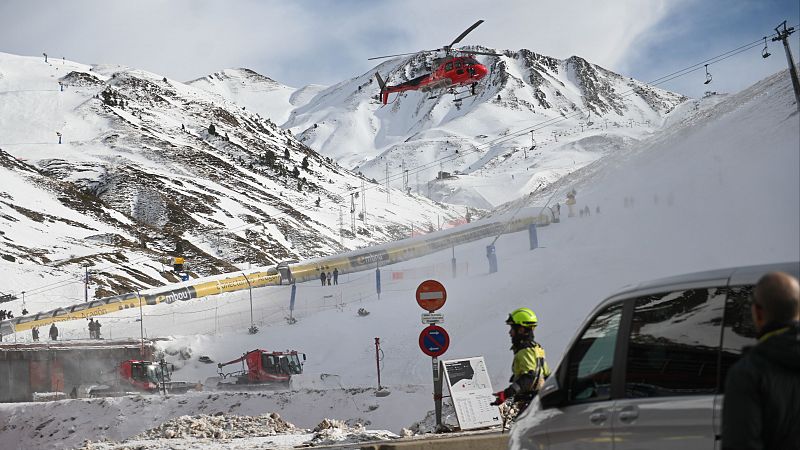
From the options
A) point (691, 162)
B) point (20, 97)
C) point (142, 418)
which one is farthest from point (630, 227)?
point (20, 97)

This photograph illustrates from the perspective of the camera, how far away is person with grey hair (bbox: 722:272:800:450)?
3070mm

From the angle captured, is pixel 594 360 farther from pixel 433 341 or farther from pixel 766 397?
pixel 433 341

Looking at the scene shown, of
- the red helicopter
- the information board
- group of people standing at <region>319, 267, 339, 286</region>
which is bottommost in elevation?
the information board

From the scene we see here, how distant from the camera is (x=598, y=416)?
5.04 meters

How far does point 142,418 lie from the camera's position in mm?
24312

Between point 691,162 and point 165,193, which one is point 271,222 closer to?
point 165,193

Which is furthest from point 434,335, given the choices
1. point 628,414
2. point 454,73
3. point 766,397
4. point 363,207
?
point 363,207

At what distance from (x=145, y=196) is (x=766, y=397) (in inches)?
5172

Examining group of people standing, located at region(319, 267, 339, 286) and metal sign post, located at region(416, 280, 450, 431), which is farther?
group of people standing, located at region(319, 267, 339, 286)

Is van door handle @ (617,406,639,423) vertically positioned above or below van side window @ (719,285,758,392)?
below

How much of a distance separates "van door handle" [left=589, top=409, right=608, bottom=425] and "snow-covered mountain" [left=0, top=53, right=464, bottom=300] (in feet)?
234

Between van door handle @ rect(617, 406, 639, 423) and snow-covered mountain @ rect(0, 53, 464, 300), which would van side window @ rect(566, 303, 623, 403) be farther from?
snow-covered mountain @ rect(0, 53, 464, 300)

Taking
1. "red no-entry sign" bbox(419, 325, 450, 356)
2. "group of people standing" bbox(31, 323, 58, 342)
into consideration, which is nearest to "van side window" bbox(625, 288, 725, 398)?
"red no-entry sign" bbox(419, 325, 450, 356)

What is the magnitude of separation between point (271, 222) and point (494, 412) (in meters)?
118
